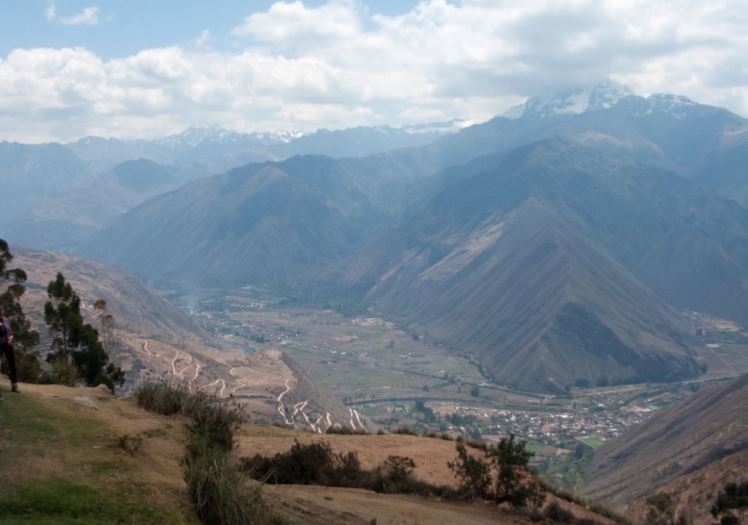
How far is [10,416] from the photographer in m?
13.8

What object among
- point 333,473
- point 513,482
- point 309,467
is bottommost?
point 513,482

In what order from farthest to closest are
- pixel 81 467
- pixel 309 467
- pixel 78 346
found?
pixel 78 346, pixel 309 467, pixel 81 467

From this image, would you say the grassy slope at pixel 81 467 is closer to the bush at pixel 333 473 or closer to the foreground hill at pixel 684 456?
the bush at pixel 333 473

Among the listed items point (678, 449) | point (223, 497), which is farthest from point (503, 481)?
point (678, 449)

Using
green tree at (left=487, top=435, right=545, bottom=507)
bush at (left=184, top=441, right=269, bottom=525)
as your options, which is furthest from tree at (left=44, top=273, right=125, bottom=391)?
bush at (left=184, top=441, right=269, bottom=525)

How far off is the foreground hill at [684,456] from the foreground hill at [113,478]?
21075 mm

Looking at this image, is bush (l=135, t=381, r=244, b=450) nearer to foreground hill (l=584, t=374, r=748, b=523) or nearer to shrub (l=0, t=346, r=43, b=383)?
shrub (l=0, t=346, r=43, b=383)

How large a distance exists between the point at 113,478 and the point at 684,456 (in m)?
60.3

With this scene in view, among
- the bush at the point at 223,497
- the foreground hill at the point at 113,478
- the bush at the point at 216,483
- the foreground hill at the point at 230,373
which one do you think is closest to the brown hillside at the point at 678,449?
the foreground hill at the point at 113,478

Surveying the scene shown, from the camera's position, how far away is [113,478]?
11953 mm

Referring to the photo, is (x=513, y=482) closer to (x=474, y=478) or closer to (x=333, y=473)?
(x=474, y=478)

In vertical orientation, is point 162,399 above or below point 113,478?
above

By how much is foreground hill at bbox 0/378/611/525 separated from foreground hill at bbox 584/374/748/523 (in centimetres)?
2107

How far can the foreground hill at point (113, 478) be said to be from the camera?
1080cm
